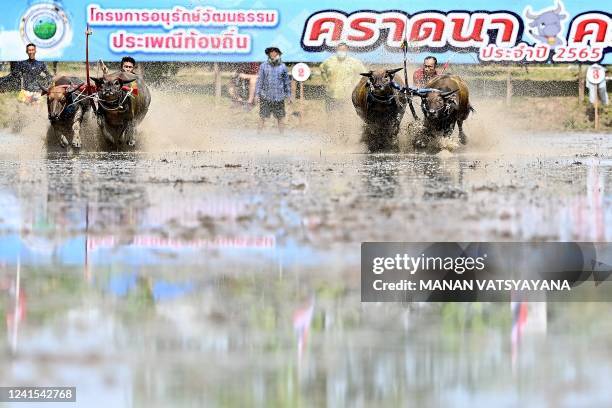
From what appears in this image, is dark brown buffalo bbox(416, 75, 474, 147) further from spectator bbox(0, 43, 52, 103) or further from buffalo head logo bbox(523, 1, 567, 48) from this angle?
buffalo head logo bbox(523, 1, 567, 48)

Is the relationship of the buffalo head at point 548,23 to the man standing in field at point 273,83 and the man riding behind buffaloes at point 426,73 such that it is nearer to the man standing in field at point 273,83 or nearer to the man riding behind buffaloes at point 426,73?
the man standing in field at point 273,83

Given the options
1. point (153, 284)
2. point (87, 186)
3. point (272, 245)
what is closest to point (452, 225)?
point (272, 245)

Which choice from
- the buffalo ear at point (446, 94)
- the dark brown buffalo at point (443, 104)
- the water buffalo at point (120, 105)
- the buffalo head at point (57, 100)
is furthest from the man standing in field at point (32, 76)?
the buffalo ear at point (446, 94)

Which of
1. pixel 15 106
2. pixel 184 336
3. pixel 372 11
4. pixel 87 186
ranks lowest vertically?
pixel 184 336

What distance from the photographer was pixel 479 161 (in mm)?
17859

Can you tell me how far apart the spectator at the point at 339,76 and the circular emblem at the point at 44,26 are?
24.4 feet

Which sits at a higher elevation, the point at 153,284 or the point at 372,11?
the point at 372,11

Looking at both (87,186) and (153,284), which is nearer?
(153,284)

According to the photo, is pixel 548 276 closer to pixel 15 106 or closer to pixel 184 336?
pixel 184 336

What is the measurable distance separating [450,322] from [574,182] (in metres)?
8.28

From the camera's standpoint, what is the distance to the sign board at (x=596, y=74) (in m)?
31.5
